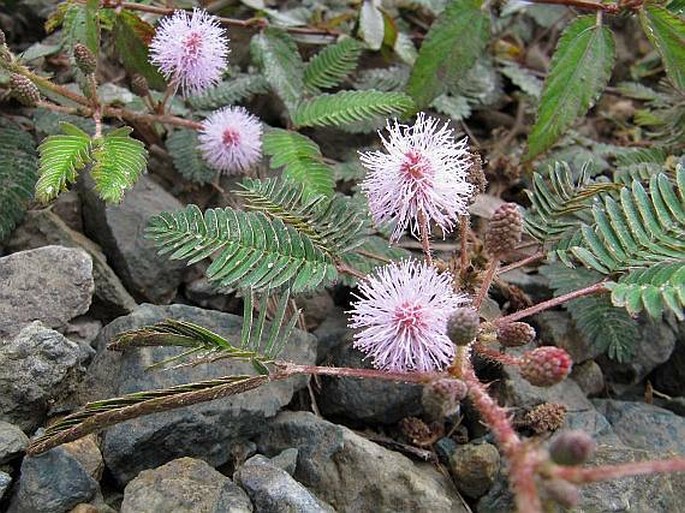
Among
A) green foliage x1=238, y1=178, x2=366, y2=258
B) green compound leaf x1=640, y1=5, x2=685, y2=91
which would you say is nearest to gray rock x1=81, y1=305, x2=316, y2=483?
green foliage x1=238, y1=178, x2=366, y2=258

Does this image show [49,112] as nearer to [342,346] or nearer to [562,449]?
[342,346]

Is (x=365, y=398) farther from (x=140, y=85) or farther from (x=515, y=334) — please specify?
(x=140, y=85)

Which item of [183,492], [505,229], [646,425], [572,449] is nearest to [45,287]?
[183,492]

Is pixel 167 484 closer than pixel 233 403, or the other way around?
pixel 167 484

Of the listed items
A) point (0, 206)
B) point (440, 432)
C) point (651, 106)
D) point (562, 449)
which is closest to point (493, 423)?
point (562, 449)

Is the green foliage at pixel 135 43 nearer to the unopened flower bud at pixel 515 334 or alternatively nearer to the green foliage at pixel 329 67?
the green foliage at pixel 329 67

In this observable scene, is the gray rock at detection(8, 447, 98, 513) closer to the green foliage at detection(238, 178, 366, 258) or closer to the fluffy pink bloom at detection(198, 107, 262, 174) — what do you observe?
the green foliage at detection(238, 178, 366, 258)
